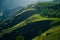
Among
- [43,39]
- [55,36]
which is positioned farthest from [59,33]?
[43,39]

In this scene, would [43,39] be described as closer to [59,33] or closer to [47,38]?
[47,38]

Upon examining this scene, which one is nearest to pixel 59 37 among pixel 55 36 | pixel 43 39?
pixel 55 36

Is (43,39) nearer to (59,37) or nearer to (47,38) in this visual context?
(47,38)

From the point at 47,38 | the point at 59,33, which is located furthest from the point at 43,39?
the point at 59,33

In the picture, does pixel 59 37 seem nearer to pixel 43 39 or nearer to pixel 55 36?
pixel 55 36
